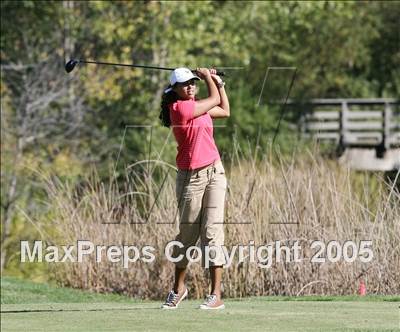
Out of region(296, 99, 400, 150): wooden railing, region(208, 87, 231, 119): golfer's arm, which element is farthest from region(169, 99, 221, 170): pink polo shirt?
region(296, 99, 400, 150): wooden railing

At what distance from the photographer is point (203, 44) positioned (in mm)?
27000

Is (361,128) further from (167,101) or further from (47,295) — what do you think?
(167,101)

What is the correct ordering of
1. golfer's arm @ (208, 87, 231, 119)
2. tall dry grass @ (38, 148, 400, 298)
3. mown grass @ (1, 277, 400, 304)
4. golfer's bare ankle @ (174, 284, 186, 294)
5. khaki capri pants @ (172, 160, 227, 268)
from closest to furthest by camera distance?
khaki capri pants @ (172, 160, 227, 268), golfer's bare ankle @ (174, 284, 186, 294), golfer's arm @ (208, 87, 231, 119), tall dry grass @ (38, 148, 400, 298), mown grass @ (1, 277, 400, 304)

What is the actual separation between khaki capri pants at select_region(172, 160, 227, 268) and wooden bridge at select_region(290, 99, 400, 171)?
18937mm

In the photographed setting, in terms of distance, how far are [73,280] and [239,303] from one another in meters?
4.54

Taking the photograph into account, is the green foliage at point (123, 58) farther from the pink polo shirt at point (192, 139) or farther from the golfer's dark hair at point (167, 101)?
the pink polo shirt at point (192, 139)

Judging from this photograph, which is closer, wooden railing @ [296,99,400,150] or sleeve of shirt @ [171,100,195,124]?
sleeve of shirt @ [171,100,195,124]

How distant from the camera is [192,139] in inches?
382

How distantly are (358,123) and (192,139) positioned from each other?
999 inches

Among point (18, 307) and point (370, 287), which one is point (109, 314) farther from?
point (370, 287)

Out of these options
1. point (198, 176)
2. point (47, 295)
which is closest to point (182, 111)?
point (198, 176)

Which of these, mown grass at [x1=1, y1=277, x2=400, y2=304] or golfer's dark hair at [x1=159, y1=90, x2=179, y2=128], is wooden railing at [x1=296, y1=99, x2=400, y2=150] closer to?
mown grass at [x1=1, y1=277, x2=400, y2=304]

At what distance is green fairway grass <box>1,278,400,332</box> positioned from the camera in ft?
28.1

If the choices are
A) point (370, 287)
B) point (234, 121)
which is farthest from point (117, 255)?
point (234, 121)
